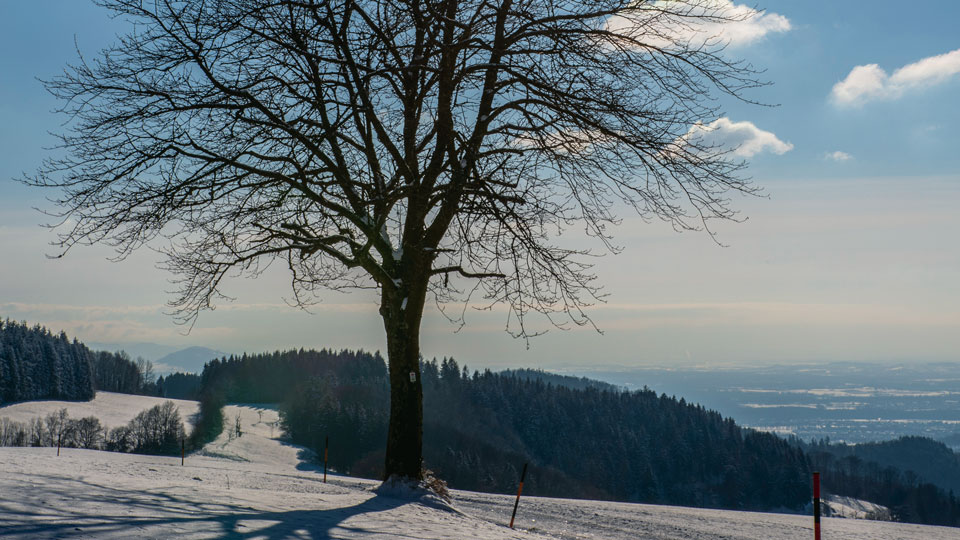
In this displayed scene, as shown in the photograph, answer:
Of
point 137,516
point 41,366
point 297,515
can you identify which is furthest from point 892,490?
point 137,516

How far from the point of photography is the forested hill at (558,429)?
417ft

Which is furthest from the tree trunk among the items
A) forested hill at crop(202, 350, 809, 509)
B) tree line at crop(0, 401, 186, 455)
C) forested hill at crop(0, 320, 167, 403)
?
forested hill at crop(0, 320, 167, 403)

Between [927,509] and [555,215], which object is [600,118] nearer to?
[555,215]

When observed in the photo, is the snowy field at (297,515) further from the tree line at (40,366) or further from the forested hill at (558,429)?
the tree line at (40,366)

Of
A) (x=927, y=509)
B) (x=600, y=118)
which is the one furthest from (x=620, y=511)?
(x=927, y=509)

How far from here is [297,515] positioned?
30.2 feet

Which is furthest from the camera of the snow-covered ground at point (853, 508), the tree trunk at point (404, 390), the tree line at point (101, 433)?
the snow-covered ground at point (853, 508)

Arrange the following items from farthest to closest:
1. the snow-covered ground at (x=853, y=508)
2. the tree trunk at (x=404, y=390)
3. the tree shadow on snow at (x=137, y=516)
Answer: the snow-covered ground at (x=853, y=508) < the tree trunk at (x=404, y=390) < the tree shadow on snow at (x=137, y=516)

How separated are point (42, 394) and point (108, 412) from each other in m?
10.6

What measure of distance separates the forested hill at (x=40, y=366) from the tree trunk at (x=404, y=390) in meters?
123

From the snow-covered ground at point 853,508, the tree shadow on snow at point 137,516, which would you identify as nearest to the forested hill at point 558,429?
the snow-covered ground at point 853,508

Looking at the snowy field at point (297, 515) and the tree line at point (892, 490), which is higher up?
the snowy field at point (297, 515)

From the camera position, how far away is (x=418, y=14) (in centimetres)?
1220

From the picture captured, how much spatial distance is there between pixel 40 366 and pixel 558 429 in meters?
97.8
